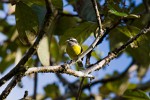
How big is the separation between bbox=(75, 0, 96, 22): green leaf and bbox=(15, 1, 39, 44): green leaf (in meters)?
0.21

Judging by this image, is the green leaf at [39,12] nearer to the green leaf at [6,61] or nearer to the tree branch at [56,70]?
the tree branch at [56,70]

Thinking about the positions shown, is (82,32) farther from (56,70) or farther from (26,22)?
(56,70)

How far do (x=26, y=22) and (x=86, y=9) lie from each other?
0.25 meters

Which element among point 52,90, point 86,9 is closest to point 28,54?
point 86,9

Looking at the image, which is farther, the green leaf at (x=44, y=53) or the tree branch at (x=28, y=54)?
the green leaf at (x=44, y=53)

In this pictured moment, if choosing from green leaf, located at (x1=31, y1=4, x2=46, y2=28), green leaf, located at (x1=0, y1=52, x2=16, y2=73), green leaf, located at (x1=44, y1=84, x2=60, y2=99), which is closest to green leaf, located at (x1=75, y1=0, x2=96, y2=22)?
green leaf, located at (x1=31, y1=4, x2=46, y2=28)

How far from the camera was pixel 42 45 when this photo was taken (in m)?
1.59

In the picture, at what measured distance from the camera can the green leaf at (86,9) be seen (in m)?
1.46

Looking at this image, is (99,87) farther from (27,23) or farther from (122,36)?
(27,23)

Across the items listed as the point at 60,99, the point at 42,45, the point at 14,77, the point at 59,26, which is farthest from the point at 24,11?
the point at 60,99

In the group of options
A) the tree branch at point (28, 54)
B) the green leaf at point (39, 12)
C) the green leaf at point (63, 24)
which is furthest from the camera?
the green leaf at point (63, 24)

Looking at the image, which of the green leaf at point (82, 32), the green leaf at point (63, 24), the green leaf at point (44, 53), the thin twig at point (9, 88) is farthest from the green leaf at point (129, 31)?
the thin twig at point (9, 88)

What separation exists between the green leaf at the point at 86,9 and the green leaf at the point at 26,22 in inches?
8.4

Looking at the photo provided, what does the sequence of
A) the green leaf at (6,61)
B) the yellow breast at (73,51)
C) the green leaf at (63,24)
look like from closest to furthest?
the yellow breast at (73,51) < the green leaf at (63,24) < the green leaf at (6,61)
